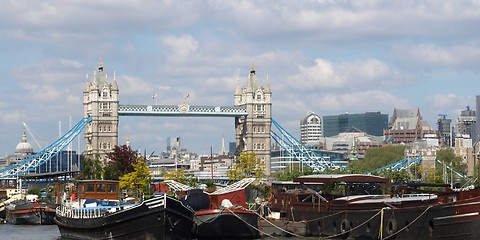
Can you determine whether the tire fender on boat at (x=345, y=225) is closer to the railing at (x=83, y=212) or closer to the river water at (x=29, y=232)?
the river water at (x=29, y=232)

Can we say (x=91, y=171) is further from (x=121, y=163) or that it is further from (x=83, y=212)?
(x=83, y=212)

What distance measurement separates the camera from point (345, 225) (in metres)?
66.2

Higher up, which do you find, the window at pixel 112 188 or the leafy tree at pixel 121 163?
the leafy tree at pixel 121 163

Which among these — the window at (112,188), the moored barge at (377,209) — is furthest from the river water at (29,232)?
the window at (112,188)

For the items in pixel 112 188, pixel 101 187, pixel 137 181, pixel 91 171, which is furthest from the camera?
pixel 91 171

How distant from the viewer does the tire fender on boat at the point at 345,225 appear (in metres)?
66.0

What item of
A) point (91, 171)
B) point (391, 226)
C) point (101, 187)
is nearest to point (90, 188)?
point (101, 187)

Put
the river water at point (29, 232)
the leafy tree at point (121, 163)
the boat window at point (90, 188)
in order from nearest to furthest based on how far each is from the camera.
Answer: the boat window at point (90, 188), the river water at point (29, 232), the leafy tree at point (121, 163)

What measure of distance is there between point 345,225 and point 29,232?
84.7 feet

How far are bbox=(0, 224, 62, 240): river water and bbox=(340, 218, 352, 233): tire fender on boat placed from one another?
723 inches

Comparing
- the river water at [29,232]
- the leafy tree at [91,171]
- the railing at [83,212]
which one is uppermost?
the leafy tree at [91,171]

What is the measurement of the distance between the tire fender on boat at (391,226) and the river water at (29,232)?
73.6ft

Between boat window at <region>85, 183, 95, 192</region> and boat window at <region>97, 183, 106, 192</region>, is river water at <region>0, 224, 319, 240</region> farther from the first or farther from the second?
boat window at <region>97, 183, 106, 192</region>

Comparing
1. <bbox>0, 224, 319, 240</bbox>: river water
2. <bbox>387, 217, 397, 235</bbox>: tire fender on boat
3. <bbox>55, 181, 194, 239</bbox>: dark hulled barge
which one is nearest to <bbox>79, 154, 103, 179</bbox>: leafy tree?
<bbox>0, 224, 319, 240</bbox>: river water
